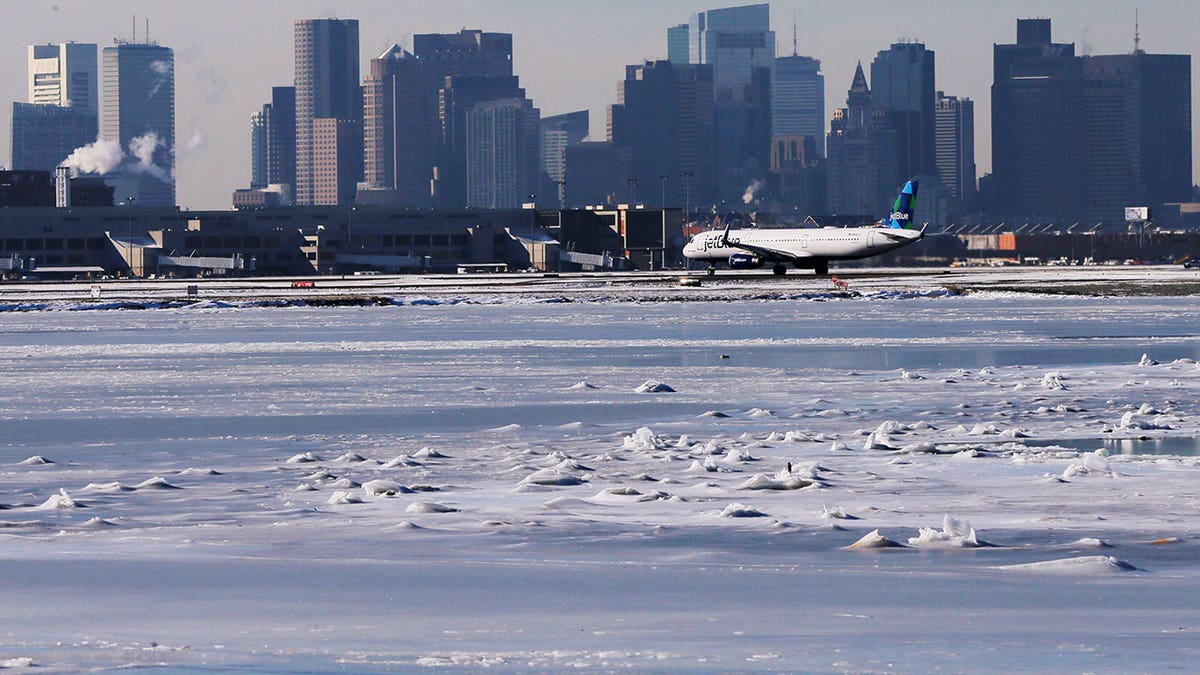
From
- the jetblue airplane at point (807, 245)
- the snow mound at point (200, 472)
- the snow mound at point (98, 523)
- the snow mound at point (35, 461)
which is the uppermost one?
the jetblue airplane at point (807, 245)

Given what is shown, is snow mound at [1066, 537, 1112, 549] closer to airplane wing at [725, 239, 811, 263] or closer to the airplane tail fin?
airplane wing at [725, 239, 811, 263]

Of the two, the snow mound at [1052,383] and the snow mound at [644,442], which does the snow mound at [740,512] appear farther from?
the snow mound at [1052,383]

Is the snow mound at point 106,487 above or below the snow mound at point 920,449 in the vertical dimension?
below

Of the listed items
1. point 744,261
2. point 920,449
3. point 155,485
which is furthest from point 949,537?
point 744,261

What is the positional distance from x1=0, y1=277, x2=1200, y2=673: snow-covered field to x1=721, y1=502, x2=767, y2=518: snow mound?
49 millimetres

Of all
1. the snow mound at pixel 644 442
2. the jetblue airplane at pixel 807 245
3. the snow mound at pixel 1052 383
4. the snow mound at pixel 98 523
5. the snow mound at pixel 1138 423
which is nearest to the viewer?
the snow mound at pixel 98 523

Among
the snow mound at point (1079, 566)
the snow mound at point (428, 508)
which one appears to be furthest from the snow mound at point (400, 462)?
the snow mound at point (1079, 566)

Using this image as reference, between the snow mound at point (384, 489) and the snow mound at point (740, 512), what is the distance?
350 centimetres

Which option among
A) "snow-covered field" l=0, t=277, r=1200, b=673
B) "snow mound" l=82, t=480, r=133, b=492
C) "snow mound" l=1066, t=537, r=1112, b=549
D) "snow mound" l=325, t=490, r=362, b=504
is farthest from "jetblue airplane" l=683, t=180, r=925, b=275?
"snow mound" l=1066, t=537, r=1112, b=549

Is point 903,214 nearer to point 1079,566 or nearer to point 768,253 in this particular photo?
point 768,253

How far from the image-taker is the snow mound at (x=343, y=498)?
18.5 meters

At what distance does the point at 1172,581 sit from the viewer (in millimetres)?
13672

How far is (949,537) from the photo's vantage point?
51.6 ft

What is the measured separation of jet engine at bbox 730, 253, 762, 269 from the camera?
440 feet
